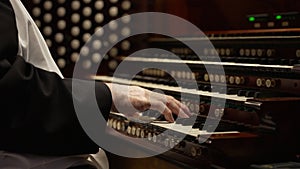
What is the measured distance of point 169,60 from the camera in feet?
9.73

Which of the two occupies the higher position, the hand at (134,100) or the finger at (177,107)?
the hand at (134,100)

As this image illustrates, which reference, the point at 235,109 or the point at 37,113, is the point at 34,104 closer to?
the point at 37,113

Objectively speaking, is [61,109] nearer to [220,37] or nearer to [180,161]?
[180,161]

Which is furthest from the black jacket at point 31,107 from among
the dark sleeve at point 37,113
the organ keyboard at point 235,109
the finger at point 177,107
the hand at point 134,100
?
the organ keyboard at point 235,109

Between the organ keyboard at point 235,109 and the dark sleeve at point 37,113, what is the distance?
559mm

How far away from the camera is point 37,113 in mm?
1559

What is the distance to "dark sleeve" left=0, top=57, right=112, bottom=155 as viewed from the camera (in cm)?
153

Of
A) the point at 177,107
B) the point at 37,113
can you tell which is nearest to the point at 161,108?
Answer: the point at 177,107

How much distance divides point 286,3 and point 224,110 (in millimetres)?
608

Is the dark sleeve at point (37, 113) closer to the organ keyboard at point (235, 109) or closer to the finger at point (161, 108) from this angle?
the finger at point (161, 108)

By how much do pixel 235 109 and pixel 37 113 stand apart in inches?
32.6

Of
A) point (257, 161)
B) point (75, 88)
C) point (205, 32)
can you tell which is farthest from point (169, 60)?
point (75, 88)

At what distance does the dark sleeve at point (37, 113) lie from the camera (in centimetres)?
153

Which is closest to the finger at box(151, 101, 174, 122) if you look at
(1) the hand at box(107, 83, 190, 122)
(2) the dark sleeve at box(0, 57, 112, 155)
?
(1) the hand at box(107, 83, 190, 122)
